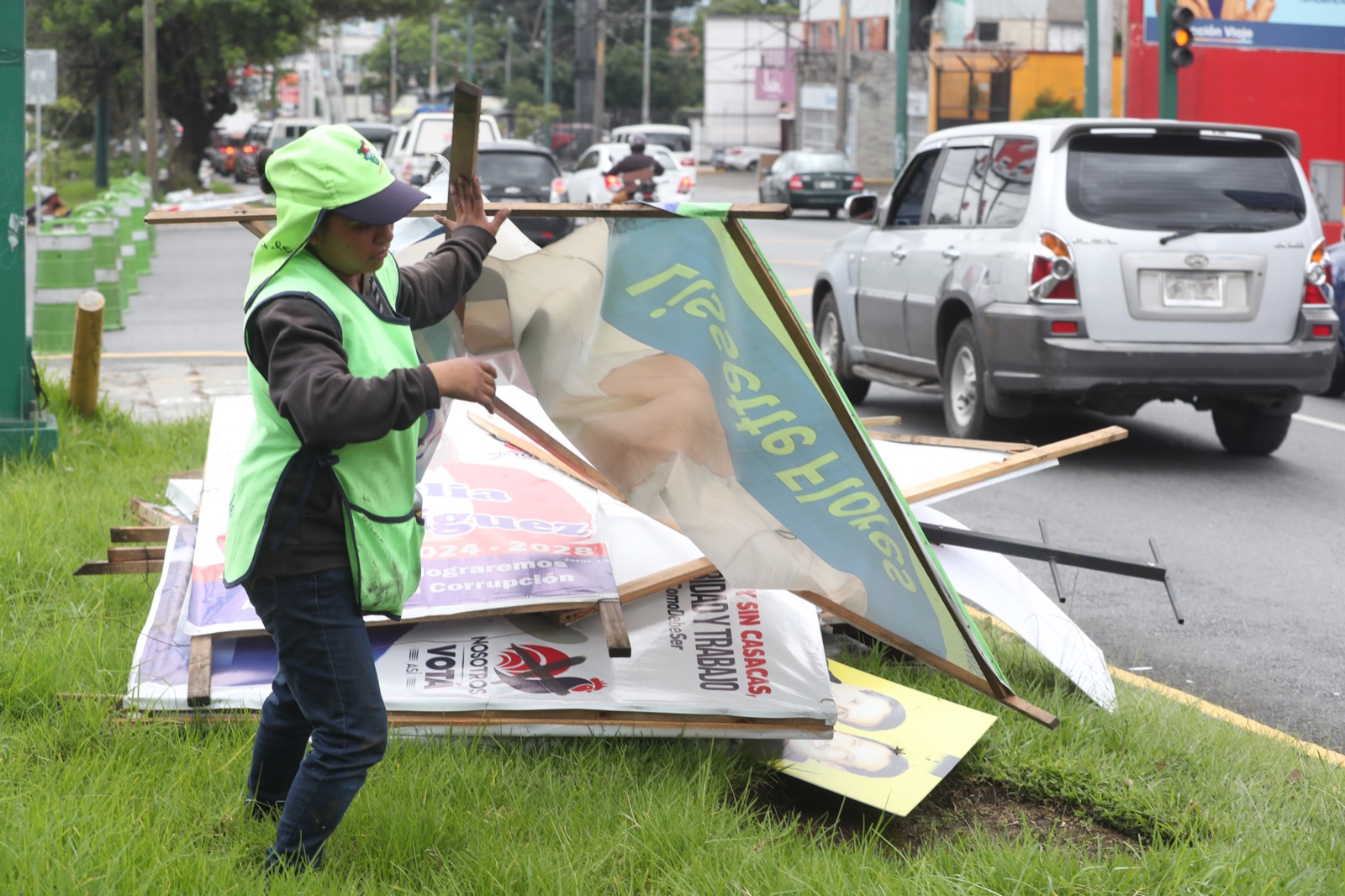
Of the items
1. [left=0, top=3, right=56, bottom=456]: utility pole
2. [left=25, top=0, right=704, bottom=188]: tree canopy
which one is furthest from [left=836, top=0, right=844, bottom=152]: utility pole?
[left=0, top=3, right=56, bottom=456]: utility pole

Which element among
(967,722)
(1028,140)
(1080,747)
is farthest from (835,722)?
(1028,140)

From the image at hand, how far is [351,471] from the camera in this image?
2.78m

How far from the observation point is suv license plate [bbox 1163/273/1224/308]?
301 inches

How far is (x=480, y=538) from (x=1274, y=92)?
2023 cm

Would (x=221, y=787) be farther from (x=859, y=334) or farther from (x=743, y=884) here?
(x=859, y=334)

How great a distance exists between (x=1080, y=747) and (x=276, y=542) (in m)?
2.24

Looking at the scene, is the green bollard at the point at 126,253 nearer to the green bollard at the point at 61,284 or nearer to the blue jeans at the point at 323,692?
the green bollard at the point at 61,284

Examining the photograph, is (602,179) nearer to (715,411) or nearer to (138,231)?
(138,231)

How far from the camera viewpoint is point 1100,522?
6.83 meters

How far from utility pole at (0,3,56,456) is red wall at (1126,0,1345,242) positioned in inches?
A: 705

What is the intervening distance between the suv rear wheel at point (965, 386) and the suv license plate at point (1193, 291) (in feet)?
3.41

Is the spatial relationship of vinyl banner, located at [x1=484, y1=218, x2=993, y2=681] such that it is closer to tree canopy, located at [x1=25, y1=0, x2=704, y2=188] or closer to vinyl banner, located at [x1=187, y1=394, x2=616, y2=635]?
vinyl banner, located at [x1=187, y1=394, x2=616, y2=635]

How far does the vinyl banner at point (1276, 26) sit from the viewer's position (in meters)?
21.3

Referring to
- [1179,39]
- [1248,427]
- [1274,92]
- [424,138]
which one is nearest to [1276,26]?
[1274,92]
